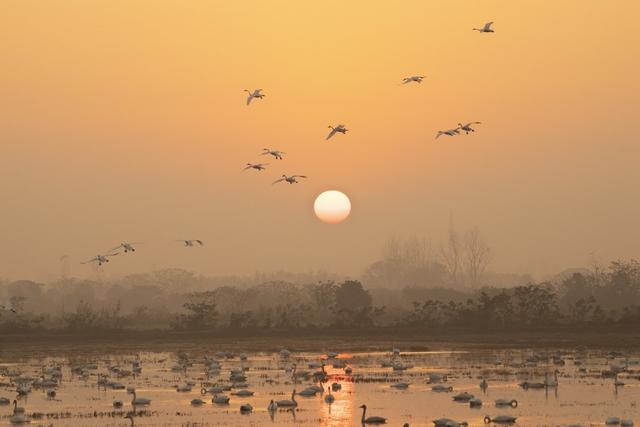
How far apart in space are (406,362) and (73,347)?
91.2 ft

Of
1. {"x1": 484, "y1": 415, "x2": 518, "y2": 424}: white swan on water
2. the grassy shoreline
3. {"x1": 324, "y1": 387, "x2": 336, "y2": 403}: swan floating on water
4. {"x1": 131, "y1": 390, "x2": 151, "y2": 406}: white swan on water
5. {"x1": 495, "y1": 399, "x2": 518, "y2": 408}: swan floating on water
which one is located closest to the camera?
{"x1": 484, "y1": 415, "x2": 518, "y2": 424}: white swan on water

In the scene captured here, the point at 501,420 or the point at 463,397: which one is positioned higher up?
the point at 463,397

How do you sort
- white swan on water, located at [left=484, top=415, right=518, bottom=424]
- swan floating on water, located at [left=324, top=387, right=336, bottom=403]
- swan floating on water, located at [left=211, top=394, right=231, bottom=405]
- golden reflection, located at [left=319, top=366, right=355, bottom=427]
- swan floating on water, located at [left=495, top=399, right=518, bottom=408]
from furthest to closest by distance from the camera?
1. swan floating on water, located at [left=324, top=387, right=336, bottom=403]
2. swan floating on water, located at [left=211, top=394, right=231, bottom=405]
3. swan floating on water, located at [left=495, top=399, right=518, bottom=408]
4. golden reflection, located at [left=319, top=366, right=355, bottom=427]
5. white swan on water, located at [left=484, top=415, right=518, bottom=424]

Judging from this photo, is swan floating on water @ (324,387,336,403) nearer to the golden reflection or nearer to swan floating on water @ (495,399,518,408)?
the golden reflection

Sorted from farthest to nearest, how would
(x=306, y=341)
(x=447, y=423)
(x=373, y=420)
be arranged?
(x=306, y=341), (x=373, y=420), (x=447, y=423)

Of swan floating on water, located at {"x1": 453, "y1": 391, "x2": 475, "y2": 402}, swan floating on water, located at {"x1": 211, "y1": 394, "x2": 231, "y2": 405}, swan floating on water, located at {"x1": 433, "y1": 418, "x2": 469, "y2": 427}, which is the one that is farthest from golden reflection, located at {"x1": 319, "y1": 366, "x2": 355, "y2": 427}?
swan floating on water, located at {"x1": 453, "y1": 391, "x2": 475, "y2": 402}

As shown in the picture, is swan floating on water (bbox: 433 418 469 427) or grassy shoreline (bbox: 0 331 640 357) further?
grassy shoreline (bbox: 0 331 640 357)

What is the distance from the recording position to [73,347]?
77.5m

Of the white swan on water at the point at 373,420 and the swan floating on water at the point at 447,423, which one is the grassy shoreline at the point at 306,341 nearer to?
the white swan on water at the point at 373,420

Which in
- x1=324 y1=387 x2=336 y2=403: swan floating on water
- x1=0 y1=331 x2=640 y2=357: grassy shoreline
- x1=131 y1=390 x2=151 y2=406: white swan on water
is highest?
x1=0 y1=331 x2=640 y2=357: grassy shoreline

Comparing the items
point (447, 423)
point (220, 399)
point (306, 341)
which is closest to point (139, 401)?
point (220, 399)

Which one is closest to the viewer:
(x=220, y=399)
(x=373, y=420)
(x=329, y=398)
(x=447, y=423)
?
(x=447, y=423)

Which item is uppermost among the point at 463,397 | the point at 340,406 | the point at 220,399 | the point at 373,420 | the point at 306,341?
the point at 306,341

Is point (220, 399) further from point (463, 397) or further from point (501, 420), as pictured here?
point (501, 420)
